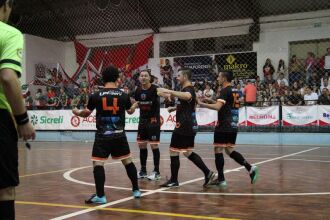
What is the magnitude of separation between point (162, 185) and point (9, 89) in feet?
17.5

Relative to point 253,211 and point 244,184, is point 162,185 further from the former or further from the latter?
point 253,211


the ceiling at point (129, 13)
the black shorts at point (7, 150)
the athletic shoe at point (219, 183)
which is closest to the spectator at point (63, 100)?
the ceiling at point (129, 13)

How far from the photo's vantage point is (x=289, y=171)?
1007 cm

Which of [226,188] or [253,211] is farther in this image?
[226,188]

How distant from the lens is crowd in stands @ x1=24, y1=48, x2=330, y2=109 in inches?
718

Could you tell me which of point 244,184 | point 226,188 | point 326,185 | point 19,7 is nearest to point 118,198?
point 226,188

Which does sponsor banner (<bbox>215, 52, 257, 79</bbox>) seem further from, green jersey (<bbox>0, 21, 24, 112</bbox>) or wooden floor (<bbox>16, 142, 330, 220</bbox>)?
green jersey (<bbox>0, 21, 24, 112</bbox>)

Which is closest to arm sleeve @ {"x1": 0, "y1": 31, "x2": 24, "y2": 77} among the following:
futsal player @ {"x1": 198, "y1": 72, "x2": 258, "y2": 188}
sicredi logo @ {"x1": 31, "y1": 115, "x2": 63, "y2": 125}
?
futsal player @ {"x1": 198, "y1": 72, "x2": 258, "y2": 188}

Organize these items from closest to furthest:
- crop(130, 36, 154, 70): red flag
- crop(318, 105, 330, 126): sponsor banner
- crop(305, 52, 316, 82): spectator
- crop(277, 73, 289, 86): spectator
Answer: crop(318, 105, 330, 126): sponsor banner
crop(277, 73, 289, 86): spectator
crop(305, 52, 316, 82): spectator
crop(130, 36, 154, 70): red flag

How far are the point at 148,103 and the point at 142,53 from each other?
17.5 meters

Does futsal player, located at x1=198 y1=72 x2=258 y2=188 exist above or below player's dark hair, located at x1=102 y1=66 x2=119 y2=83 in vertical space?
below

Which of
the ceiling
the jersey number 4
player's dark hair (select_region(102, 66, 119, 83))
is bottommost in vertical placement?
the jersey number 4

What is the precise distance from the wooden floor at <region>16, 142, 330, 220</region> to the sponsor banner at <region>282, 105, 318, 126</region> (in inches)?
240

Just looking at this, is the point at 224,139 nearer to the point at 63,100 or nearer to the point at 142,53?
the point at 63,100
